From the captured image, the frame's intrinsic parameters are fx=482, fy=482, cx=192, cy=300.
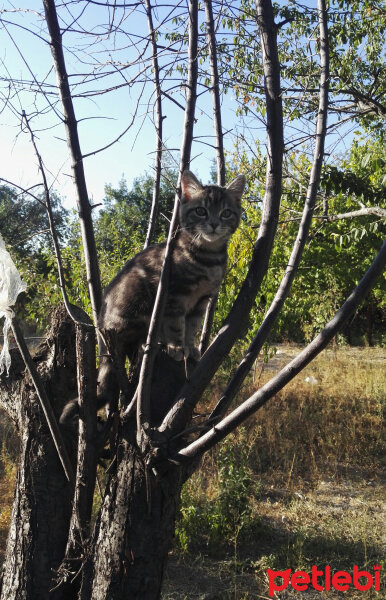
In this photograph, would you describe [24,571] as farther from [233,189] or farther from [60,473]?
[233,189]

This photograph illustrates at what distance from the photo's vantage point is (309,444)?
6.88 metres

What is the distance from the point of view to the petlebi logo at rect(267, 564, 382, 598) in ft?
12.9

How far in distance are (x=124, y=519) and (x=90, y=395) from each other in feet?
1.83

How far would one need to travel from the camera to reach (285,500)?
5.66m

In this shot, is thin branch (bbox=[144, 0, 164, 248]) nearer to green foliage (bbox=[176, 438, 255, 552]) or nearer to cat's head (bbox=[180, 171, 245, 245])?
cat's head (bbox=[180, 171, 245, 245])

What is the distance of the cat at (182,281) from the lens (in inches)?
112

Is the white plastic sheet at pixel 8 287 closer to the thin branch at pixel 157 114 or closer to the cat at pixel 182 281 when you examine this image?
the cat at pixel 182 281

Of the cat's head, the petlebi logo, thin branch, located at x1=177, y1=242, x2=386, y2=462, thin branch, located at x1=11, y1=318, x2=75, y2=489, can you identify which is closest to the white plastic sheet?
thin branch, located at x1=11, y1=318, x2=75, y2=489

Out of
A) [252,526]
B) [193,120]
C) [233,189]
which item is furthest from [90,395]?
[252,526]

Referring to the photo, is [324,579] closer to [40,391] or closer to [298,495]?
[298,495]

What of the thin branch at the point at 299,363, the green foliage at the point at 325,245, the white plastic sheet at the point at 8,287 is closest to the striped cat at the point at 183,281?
the white plastic sheet at the point at 8,287

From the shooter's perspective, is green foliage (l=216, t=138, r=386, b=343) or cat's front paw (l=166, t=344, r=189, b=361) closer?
cat's front paw (l=166, t=344, r=189, b=361)

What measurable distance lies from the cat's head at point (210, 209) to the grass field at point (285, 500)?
276 centimetres

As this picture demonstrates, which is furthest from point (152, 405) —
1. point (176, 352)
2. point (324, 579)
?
point (324, 579)
